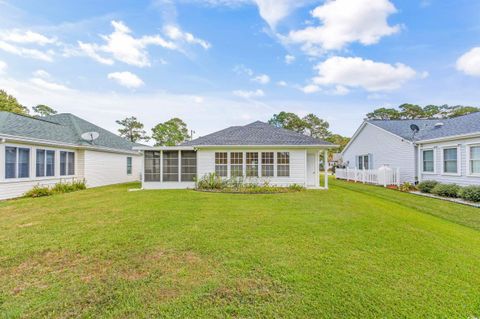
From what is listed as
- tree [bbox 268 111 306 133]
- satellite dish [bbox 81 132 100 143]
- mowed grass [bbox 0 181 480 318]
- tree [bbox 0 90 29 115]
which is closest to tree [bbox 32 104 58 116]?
tree [bbox 0 90 29 115]

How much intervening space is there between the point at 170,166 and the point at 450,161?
1529cm

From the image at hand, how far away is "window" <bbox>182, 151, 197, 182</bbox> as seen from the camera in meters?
13.2

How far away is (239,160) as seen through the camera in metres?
12.8

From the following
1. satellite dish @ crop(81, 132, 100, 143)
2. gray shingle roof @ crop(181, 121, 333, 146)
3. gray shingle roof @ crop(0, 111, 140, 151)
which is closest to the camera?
gray shingle roof @ crop(0, 111, 140, 151)

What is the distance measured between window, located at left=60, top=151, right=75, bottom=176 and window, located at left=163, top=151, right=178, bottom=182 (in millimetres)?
5768

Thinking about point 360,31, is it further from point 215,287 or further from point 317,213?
point 215,287

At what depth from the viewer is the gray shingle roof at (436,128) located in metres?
10.8

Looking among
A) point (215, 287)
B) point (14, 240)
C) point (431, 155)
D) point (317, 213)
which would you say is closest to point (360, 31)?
point (431, 155)

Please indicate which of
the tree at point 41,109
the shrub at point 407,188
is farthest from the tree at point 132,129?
the shrub at point 407,188

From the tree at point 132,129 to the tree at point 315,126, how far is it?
90.4 feet

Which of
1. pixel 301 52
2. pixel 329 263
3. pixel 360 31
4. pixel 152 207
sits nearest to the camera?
pixel 329 263

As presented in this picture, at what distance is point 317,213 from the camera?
674 centimetres

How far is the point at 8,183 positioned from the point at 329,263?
1328cm

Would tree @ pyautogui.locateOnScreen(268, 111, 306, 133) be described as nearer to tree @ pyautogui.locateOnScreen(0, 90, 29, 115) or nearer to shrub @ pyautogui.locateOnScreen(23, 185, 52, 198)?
shrub @ pyautogui.locateOnScreen(23, 185, 52, 198)
